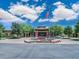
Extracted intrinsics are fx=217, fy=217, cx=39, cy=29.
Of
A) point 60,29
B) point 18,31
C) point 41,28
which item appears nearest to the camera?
point 18,31

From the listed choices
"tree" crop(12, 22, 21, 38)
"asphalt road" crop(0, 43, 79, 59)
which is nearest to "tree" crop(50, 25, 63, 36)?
"tree" crop(12, 22, 21, 38)

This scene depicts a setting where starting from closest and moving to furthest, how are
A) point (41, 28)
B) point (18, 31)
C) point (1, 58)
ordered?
point (1, 58) < point (18, 31) < point (41, 28)

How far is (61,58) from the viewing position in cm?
1511

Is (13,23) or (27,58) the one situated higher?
(13,23)

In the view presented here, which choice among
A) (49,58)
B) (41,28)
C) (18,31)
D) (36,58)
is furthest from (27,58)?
(41,28)

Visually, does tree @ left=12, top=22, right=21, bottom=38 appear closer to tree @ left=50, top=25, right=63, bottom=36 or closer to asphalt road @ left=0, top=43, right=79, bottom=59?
tree @ left=50, top=25, right=63, bottom=36

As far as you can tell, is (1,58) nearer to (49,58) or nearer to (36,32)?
(49,58)

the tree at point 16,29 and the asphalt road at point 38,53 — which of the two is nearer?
the asphalt road at point 38,53

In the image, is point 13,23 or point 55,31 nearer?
point 13,23

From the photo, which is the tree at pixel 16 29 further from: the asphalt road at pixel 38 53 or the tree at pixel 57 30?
the asphalt road at pixel 38 53

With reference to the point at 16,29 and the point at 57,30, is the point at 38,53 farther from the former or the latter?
the point at 57,30

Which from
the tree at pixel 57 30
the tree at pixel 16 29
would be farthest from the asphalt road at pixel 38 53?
the tree at pixel 57 30

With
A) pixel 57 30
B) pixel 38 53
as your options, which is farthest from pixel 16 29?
pixel 38 53

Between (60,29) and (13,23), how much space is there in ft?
112
